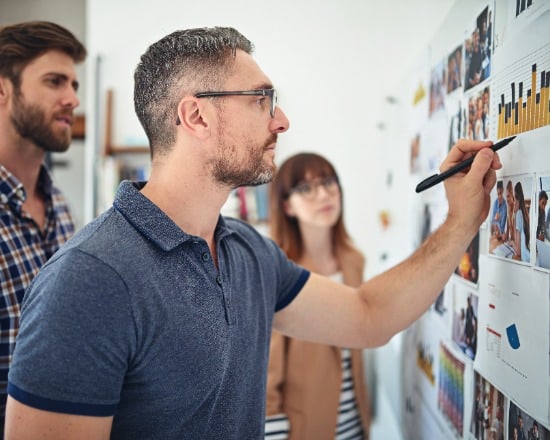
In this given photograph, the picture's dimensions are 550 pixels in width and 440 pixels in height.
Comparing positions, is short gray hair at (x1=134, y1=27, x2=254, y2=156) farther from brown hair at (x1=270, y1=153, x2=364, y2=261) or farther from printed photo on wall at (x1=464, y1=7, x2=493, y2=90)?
brown hair at (x1=270, y1=153, x2=364, y2=261)

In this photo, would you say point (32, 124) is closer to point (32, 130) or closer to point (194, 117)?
point (32, 130)

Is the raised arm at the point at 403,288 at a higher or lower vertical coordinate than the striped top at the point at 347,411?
higher

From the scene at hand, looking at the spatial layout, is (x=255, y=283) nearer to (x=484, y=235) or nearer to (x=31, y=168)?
(x=484, y=235)

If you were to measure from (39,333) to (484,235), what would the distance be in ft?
2.79

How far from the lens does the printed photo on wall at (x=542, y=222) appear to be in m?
0.76

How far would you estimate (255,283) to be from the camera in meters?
1.15

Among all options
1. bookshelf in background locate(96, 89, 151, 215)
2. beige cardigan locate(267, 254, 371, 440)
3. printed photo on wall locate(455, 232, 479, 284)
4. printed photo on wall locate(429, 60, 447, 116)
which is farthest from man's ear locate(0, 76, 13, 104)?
bookshelf in background locate(96, 89, 151, 215)

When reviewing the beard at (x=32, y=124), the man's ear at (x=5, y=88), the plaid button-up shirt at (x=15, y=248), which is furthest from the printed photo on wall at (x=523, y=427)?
the man's ear at (x=5, y=88)

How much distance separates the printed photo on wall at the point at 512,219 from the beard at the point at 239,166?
0.46 metres

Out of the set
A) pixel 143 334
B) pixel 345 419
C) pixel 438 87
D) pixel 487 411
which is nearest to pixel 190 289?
pixel 143 334

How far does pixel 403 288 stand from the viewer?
1.17 metres

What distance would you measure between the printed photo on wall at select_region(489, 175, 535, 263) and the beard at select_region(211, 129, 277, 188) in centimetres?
46

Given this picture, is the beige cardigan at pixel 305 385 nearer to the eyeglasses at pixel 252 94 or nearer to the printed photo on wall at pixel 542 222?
the eyeglasses at pixel 252 94

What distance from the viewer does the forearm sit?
1.08 metres
